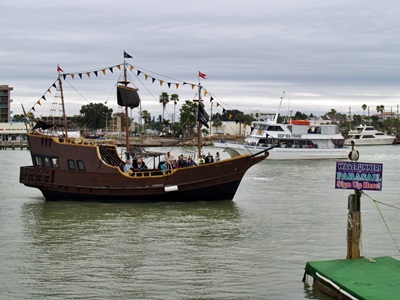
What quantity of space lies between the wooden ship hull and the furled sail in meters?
3.09

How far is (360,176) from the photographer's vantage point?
1465 cm

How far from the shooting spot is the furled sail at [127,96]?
1272 inches

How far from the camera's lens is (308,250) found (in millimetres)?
18812

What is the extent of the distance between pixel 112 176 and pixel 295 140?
49.6 metres

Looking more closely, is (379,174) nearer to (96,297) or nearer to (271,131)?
(96,297)

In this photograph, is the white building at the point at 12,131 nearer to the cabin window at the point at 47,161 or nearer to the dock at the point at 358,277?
the cabin window at the point at 47,161

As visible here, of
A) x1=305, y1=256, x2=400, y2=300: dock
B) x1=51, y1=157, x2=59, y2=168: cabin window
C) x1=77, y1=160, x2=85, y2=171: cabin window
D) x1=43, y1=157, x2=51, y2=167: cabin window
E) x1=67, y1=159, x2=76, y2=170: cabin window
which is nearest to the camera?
x1=305, y1=256, x2=400, y2=300: dock

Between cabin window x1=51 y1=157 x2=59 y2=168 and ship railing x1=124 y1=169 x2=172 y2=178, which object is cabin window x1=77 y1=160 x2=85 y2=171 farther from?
ship railing x1=124 y1=169 x2=172 y2=178

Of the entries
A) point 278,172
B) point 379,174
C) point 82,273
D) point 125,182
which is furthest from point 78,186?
point 278,172

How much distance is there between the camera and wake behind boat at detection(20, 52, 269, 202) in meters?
28.7

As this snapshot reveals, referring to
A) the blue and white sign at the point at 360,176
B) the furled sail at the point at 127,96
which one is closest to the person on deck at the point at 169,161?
the furled sail at the point at 127,96

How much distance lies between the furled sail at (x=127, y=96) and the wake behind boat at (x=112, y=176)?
2.98 metres

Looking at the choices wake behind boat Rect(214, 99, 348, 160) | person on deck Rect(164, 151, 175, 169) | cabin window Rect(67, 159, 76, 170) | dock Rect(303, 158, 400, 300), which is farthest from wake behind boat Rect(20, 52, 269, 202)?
wake behind boat Rect(214, 99, 348, 160)

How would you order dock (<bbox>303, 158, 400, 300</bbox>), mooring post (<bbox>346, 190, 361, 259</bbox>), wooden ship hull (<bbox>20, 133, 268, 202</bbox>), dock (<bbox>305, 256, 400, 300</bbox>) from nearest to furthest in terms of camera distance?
dock (<bbox>305, 256, 400, 300</bbox>), dock (<bbox>303, 158, 400, 300</bbox>), mooring post (<bbox>346, 190, 361, 259</bbox>), wooden ship hull (<bbox>20, 133, 268, 202</bbox>)
